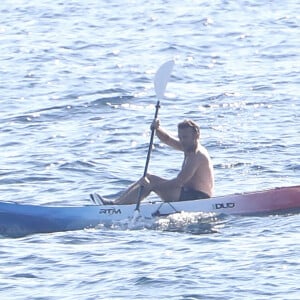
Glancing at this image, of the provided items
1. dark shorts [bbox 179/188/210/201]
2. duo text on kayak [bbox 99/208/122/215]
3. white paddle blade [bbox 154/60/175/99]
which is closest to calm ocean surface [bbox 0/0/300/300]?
duo text on kayak [bbox 99/208/122/215]

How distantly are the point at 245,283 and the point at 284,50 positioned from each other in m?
17.6

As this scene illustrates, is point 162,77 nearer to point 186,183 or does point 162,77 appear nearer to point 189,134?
point 189,134

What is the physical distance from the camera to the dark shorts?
55.5 feet

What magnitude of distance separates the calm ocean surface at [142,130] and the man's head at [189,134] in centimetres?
107

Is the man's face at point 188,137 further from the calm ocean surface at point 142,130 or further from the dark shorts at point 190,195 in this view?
the calm ocean surface at point 142,130

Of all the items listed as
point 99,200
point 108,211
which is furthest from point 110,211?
point 99,200

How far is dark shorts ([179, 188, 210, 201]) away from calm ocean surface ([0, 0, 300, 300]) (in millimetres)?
606

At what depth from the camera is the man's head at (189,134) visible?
16.6 m

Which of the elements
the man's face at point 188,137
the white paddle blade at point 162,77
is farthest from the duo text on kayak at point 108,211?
the white paddle blade at point 162,77

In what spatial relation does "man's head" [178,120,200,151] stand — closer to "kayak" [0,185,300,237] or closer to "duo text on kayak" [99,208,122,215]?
"kayak" [0,185,300,237]

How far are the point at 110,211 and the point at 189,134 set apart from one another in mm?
1445

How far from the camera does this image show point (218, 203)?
16.5m

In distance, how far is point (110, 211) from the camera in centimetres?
1644

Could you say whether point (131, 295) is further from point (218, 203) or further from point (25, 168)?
point (25, 168)
